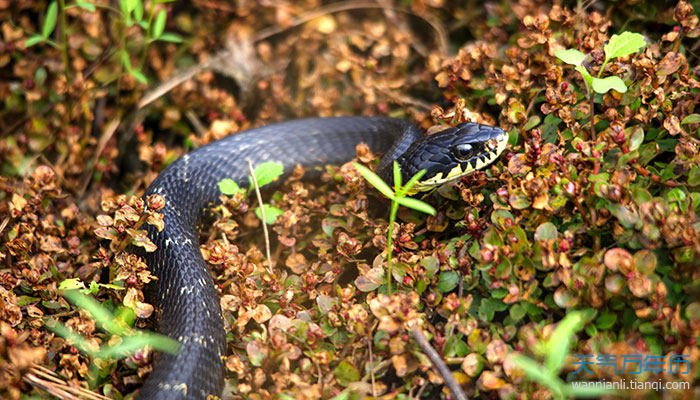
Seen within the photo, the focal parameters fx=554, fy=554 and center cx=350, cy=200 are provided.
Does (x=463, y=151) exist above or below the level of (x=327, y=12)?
below

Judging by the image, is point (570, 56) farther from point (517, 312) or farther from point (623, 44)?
point (517, 312)

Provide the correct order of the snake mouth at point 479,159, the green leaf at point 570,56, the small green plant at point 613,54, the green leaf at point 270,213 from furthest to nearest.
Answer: the green leaf at point 270,213 → the snake mouth at point 479,159 → the green leaf at point 570,56 → the small green plant at point 613,54

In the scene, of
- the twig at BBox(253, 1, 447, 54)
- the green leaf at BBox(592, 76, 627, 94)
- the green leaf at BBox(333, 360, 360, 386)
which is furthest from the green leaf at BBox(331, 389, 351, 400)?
the twig at BBox(253, 1, 447, 54)

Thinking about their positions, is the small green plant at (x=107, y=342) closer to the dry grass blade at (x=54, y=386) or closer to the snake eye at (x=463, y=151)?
the dry grass blade at (x=54, y=386)

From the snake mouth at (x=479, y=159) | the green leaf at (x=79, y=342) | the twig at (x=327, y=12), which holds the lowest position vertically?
the green leaf at (x=79, y=342)

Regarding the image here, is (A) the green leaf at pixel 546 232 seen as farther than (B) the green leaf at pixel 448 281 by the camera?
No

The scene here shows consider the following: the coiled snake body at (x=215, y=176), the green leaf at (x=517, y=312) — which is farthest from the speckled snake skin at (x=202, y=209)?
the green leaf at (x=517, y=312)

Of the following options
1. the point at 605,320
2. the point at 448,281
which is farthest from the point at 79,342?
the point at 605,320
